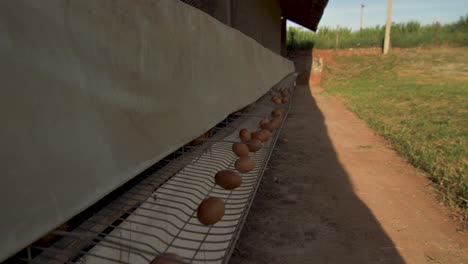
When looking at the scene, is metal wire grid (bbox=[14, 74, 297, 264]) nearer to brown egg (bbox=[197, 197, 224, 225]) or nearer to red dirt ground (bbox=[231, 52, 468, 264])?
brown egg (bbox=[197, 197, 224, 225])

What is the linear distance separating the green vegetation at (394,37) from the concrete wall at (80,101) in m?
17.4

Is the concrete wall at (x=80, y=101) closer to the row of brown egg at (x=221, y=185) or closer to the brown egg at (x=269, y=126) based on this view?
the row of brown egg at (x=221, y=185)

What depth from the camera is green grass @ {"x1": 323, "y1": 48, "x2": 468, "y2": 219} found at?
3.30 metres

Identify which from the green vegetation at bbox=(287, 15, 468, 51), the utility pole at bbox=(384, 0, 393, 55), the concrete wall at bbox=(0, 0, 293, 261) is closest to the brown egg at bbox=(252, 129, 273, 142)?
the concrete wall at bbox=(0, 0, 293, 261)

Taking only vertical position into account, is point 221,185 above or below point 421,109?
above

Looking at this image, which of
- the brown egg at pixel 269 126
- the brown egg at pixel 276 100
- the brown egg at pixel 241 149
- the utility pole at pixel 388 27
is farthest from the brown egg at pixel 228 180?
the utility pole at pixel 388 27

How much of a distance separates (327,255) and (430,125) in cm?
443

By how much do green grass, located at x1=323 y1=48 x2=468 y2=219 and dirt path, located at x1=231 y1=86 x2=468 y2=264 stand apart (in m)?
0.24

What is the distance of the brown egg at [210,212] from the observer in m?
1.45

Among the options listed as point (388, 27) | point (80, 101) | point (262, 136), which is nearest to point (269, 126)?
point (262, 136)

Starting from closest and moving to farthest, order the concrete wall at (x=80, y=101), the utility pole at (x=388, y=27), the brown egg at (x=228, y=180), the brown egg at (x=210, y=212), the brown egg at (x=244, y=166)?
the concrete wall at (x=80, y=101) < the brown egg at (x=210, y=212) < the brown egg at (x=228, y=180) < the brown egg at (x=244, y=166) < the utility pole at (x=388, y=27)

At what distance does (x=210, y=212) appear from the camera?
4.77 feet

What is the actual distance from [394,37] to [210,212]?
21641 mm

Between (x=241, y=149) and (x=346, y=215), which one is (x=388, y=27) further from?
(x=241, y=149)
